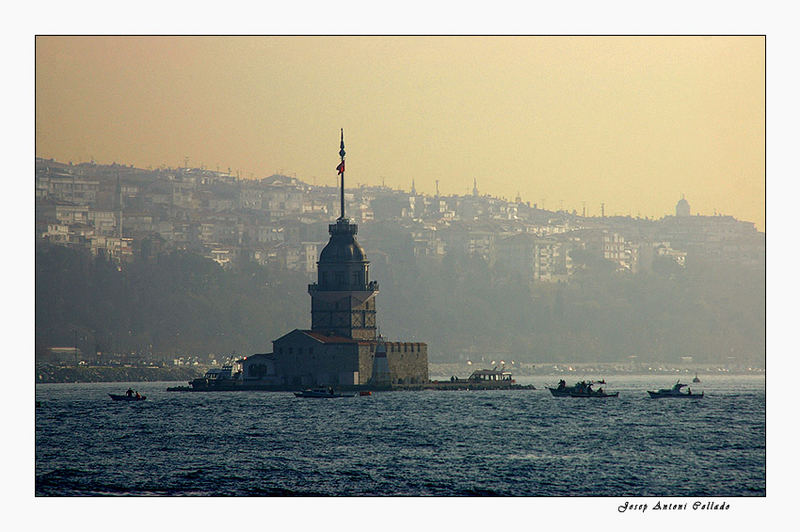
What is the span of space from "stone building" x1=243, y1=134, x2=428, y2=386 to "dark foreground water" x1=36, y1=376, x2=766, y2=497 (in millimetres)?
38609

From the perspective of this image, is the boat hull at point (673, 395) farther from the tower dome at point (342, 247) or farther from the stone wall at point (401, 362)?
the tower dome at point (342, 247)

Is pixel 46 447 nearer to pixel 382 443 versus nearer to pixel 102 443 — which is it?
pixel 102 443

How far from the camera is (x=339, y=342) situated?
6540 inches

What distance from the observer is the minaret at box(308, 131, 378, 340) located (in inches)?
6880

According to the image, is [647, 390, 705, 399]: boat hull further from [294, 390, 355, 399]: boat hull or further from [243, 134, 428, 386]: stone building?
[294, 390, 355, 399]: boat hull

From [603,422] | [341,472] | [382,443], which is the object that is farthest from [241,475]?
[603,422]

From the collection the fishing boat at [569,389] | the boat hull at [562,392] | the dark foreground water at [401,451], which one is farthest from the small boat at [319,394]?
the boat hull at [562,392]

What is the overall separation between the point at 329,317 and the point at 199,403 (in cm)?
3940

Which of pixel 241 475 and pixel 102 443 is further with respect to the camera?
pixel 102 443

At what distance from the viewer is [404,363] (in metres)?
175

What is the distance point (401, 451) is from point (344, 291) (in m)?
95.3

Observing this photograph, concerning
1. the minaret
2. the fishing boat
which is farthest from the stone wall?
the fishing boat
